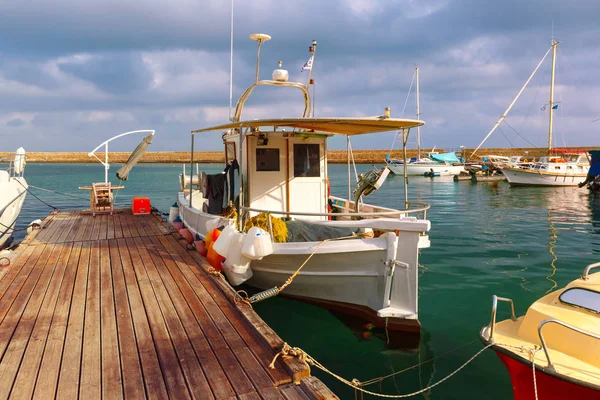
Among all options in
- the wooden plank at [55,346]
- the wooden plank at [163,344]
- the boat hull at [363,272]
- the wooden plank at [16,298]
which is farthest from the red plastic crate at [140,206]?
the boat hull at [363,272]

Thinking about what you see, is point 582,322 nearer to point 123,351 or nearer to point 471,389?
point 471,389

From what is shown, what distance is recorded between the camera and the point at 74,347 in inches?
170

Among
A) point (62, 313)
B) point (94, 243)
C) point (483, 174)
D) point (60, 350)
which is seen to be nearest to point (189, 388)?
point (60, 350)

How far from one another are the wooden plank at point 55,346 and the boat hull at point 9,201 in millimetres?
8516

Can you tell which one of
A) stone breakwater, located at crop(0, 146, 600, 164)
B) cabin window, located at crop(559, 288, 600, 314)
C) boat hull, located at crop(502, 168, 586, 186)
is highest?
stone breakwater, located at crop(0, 146, 600, 164)

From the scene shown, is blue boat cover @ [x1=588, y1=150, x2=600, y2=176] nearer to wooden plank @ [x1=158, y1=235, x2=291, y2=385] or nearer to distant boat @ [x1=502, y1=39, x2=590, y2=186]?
distant boat @ [x1=502, y1=39, x2=590, y2=186]

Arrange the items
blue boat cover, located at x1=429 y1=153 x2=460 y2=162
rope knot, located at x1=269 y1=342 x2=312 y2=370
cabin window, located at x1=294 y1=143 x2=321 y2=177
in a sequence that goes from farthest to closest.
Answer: blue boat cover, located at x1=429 y1=153 x2=460 y2=162
cabin window, located at x1=294 y1=143 x2=321 y2=177
rope knot, located at x1=269 y1=342 x2=312 y2=370

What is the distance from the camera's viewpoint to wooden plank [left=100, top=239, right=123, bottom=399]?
11.7ft

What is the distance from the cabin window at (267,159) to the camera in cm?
852

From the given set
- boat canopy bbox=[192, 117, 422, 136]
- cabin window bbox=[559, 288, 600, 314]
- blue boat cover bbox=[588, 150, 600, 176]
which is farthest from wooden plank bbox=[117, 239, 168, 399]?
blue boat cover bbox=[588, 150, 600, 176]

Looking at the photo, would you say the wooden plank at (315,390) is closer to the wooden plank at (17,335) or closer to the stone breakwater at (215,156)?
the wooden plank at (17,335)

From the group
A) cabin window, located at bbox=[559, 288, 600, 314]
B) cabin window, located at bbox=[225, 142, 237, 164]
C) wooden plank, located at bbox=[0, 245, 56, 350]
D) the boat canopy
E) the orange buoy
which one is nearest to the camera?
cabin window, located at bbox=[559, 288, 600, 314]

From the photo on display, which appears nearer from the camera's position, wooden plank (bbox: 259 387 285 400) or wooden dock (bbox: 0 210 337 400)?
wooden plank (bbox: 259 387 285 400)

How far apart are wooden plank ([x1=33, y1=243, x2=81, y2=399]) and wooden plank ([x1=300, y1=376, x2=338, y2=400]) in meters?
2.18
